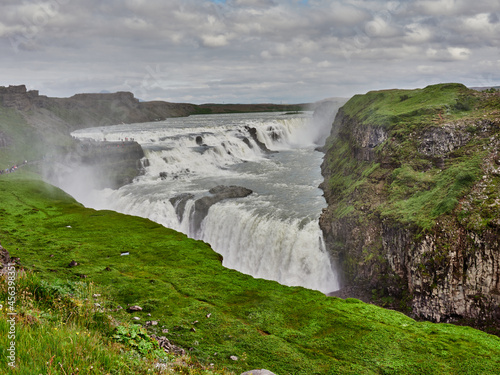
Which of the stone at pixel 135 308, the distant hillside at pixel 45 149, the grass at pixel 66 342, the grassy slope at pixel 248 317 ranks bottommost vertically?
the grassy slope at pixel 248 317

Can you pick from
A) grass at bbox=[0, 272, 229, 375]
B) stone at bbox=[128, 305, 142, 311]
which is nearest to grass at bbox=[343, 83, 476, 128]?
stone at bbox=[128, 305, 142, 311]

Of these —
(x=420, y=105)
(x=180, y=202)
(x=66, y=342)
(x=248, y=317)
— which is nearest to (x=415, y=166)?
(x=420, y=105)

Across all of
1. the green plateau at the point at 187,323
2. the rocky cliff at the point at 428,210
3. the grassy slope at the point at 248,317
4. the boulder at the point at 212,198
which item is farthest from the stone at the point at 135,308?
the boulder at the point at 212,198

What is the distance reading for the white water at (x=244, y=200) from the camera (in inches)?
1453

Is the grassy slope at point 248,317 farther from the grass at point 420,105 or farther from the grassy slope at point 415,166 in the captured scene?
the grass at point 420,105

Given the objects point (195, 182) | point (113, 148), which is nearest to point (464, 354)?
point (195, 182)

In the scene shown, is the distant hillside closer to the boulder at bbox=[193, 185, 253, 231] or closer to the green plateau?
the boulder at bbox=[193, 185, 253, 231]

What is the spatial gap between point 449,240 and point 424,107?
877 inches

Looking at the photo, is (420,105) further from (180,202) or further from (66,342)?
(66,342)

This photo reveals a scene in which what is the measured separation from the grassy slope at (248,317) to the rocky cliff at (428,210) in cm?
756

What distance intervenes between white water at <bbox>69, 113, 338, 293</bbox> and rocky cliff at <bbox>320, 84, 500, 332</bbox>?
3.06m

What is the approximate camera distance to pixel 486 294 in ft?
79.5

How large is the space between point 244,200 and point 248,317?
97.6 ft

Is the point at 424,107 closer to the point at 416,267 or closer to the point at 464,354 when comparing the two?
the point at 416,267
